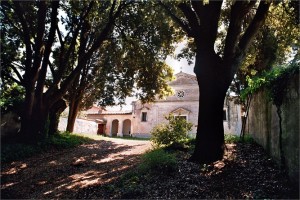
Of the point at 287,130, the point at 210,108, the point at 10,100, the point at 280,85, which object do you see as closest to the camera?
the point at 287,130

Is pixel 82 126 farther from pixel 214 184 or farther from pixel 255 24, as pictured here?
pixel 214 184

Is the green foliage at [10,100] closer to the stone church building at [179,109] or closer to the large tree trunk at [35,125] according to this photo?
the large tree trunk at [35,125]

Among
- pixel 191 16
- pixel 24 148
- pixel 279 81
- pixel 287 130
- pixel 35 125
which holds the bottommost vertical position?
pixel 24 148

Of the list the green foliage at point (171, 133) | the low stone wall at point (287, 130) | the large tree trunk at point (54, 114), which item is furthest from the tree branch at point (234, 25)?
the large tree trunk at point (54, 114)

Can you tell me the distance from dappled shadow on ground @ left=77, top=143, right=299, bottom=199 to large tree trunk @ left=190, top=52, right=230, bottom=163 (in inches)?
17.1

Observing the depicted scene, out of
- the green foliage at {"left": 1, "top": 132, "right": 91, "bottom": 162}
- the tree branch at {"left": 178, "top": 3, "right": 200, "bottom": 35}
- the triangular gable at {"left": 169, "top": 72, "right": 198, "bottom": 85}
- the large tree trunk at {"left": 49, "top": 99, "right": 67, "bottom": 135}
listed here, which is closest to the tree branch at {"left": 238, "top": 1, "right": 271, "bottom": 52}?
the tree branch at {"left": 178, "top": 3, "right": 200, "bottom": 35}

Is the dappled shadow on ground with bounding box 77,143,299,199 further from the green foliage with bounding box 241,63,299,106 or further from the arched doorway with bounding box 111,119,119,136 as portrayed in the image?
the arched doorway with bounding box 111,119,119,136

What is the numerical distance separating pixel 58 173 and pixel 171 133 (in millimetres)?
5520

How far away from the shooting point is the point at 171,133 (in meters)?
13.1

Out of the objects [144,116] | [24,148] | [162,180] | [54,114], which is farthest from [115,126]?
[162,180]

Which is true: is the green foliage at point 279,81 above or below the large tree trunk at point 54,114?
above

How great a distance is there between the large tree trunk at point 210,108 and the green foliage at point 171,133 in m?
3.70

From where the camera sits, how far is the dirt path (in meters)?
7.93

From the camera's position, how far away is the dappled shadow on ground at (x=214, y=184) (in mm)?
6355
